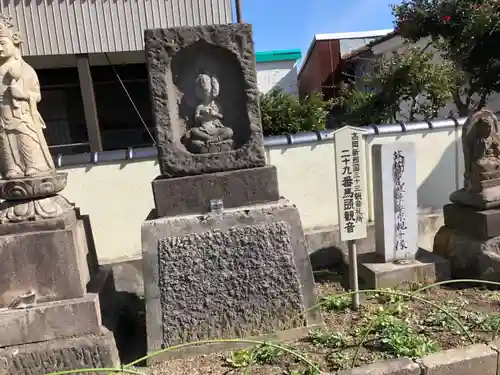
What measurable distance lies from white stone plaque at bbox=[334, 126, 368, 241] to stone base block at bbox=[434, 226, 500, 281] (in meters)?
1.38

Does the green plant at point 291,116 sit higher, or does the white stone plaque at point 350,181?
the green plant at point 291,116

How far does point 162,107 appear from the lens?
337 cm

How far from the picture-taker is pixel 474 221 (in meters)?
4.40

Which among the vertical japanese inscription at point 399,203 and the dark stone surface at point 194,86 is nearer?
the dark stone surface at point 194,86

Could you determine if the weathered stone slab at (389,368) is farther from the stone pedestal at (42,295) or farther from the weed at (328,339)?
the stone pedestal at (42,295)

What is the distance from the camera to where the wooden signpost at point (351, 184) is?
12.6 ft

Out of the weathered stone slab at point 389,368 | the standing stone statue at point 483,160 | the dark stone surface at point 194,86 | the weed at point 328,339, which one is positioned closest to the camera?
the weathered stone slab at point 389,368

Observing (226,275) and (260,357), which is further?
(226,275)

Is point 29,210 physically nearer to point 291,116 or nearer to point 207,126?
point 207,126

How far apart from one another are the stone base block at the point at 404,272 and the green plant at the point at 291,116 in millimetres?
4213

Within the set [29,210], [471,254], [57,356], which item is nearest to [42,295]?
[57,356]

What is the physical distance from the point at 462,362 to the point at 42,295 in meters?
3.00

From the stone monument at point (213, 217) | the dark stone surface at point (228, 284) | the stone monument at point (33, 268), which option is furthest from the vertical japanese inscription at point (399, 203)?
the stone monument at point (33, 268)

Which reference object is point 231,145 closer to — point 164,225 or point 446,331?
point 164,225
